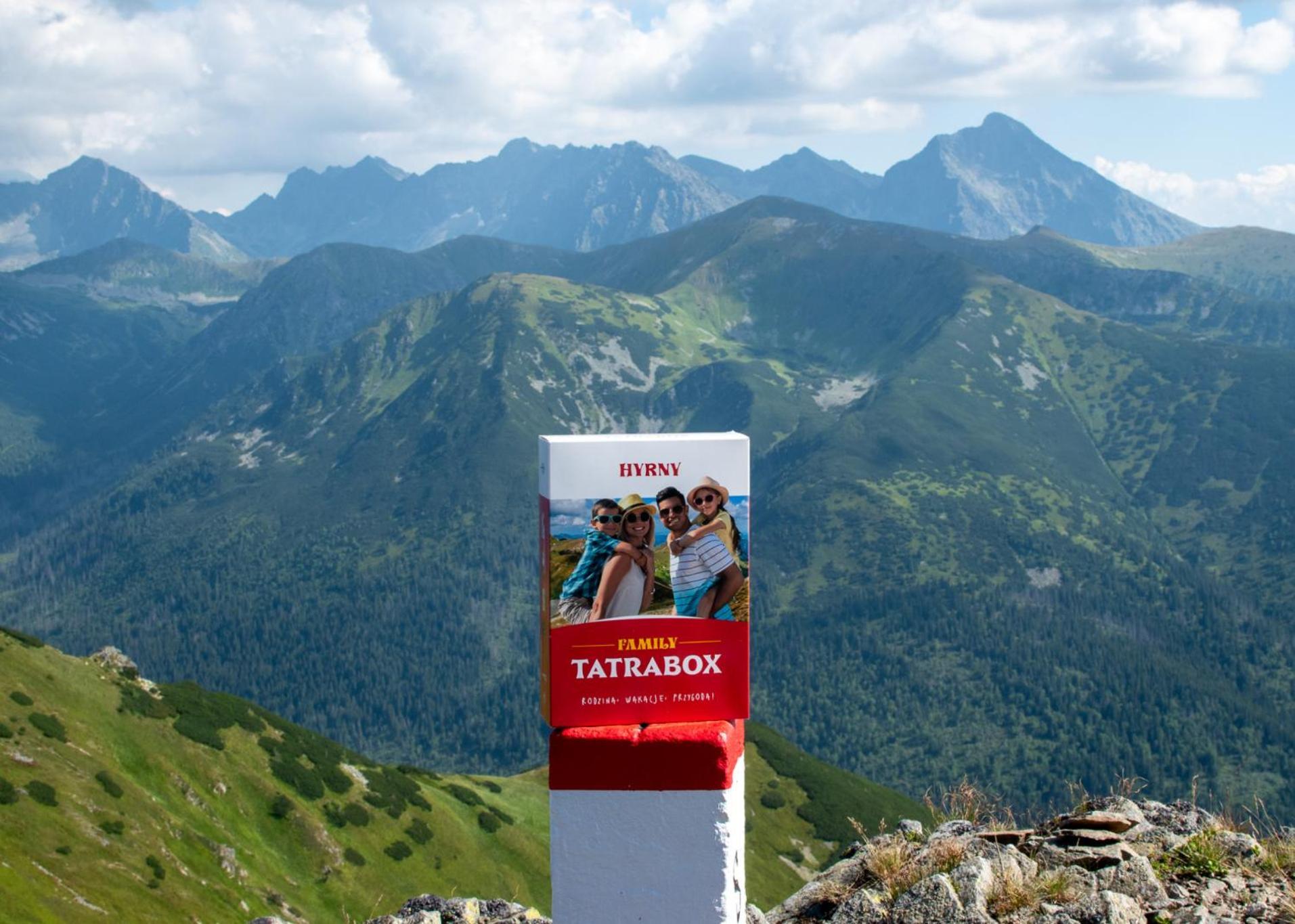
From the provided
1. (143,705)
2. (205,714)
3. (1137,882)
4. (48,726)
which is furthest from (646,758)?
(205,714)

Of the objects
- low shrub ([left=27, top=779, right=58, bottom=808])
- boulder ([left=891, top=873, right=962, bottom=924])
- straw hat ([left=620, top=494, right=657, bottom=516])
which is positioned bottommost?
low shrub ([left=27, top=779, right=58, bottom=808])

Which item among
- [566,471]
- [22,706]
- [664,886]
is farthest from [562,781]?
[22,706]

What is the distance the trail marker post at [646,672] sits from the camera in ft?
57.1

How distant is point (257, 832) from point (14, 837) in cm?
2738

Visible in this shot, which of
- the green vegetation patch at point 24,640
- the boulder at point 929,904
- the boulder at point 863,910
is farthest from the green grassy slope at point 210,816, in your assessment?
the boulder at point 929,904

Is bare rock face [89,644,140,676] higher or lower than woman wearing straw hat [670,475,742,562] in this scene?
lower

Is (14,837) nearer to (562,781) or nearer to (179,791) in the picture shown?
(179,791)

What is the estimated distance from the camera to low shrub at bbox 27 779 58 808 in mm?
77375

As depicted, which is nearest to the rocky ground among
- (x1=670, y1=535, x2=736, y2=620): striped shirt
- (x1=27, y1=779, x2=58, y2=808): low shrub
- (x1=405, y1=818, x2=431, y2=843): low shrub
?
(x1=670, y1=535, x2=736, y2=620): striped shirt

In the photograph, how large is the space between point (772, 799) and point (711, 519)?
515ft

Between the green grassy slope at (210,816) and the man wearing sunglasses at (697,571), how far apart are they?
58.3 metres

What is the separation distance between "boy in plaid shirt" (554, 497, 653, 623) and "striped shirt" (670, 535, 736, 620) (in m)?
0.48

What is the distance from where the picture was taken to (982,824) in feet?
78.1

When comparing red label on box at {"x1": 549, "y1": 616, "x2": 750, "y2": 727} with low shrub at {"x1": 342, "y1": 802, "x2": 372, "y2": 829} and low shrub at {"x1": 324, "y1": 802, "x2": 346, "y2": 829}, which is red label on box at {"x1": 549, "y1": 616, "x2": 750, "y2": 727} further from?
low shrub at {"x1": 342, "y1": 802, "x2": 372, "y2": 829}
